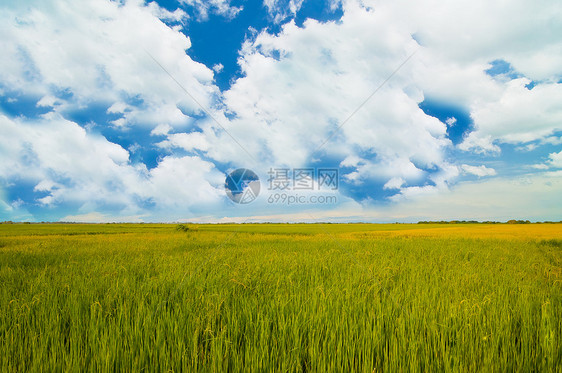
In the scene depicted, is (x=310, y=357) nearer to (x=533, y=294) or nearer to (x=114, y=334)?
(x=114, y=334)

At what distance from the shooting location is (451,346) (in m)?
2.49

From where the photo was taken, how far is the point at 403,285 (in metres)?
4.35

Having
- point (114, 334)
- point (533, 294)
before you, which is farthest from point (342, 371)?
point (533, 294)

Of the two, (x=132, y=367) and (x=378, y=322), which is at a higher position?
(x=378, y=322)

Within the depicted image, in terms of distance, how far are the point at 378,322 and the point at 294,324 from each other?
897 mm

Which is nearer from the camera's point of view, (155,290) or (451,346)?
(451,346)

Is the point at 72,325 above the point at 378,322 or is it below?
below

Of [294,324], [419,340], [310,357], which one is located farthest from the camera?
[294,324]

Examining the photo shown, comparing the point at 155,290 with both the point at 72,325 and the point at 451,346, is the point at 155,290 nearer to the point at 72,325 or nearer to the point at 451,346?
the point at 72,325

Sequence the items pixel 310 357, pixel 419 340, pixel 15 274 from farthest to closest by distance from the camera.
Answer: pixel 15 274 < pixel 419 340 < pixel 310 357

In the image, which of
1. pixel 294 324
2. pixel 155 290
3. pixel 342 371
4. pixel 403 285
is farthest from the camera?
pixel 403 285

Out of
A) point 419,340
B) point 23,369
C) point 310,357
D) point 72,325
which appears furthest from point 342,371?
point 72,325

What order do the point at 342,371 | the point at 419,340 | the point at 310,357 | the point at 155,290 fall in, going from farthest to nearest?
1. the point at 155,290
2. the point at 419,340
3. the point at 310,357
4. the point at 342,371

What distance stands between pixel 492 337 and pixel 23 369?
→ 14.2 ft
